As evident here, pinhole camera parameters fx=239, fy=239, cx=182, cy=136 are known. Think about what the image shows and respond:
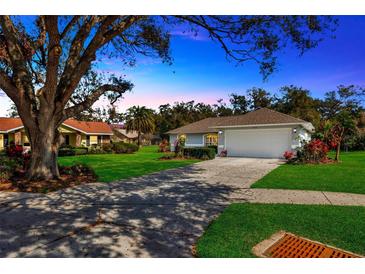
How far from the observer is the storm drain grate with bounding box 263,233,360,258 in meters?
2.96

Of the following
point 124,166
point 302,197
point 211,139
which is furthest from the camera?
point 211,139

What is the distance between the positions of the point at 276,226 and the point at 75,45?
7.51 meters

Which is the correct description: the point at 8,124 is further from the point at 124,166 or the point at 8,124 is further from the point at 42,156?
the point at 42,156

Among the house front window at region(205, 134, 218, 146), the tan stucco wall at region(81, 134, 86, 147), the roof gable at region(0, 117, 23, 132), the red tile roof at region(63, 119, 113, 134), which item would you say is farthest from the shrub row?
the house front window at region(205, 134, 218, 146)

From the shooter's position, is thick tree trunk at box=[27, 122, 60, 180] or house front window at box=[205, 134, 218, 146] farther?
house front window at box=[205, 134, 218, 146]

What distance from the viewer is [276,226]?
3895 millimetres

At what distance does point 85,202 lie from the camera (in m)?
5.51

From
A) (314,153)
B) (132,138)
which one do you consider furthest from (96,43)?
(132,138)

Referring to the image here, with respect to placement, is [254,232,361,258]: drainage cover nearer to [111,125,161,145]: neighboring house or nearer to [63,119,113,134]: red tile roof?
[63,119,113,134]: red tile roof

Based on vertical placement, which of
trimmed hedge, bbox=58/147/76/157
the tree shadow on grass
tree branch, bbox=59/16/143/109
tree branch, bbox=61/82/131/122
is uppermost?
tree branch, bbox=59/16/143/109

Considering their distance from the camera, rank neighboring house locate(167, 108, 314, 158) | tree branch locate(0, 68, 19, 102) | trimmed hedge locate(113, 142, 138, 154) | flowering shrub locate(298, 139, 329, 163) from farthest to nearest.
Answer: trimmed hedge locate(113, 142, 138, 154)
neighboring house locate(167, 108, 314, 158)
flowering shrub locate(298, 139, 329, 163)
tree branch locate(0, 68, 19, 102)

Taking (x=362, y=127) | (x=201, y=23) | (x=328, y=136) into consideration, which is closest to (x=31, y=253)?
(x=201, y=23)

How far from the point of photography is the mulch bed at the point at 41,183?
22.2ft

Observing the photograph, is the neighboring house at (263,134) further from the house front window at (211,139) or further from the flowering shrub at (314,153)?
the house front window at (211,139)
